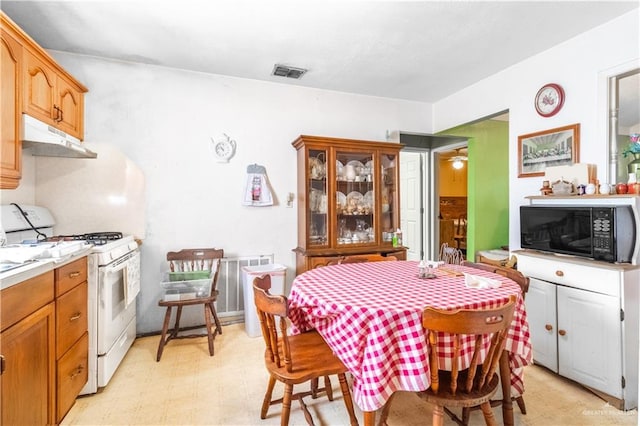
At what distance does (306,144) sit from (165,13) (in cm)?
152

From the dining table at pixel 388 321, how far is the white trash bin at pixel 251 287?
3.65 ft

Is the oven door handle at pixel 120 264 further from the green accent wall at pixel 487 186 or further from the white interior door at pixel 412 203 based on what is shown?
the green accent wall at pixel 487 186

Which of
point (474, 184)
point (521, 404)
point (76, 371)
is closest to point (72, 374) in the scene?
point (76, 371)

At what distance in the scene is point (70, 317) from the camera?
5.75 ft

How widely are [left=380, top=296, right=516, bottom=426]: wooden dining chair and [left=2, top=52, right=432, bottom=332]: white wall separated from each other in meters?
2.29

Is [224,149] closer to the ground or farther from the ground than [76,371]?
farther from the ground

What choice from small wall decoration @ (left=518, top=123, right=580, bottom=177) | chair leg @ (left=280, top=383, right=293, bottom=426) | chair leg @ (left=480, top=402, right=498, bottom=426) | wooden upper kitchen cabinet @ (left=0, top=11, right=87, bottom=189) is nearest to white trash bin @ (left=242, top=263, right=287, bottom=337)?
chair leg @ (left=280, top=383, right=293, bottom=426)

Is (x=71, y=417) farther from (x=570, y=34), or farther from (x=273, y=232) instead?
(x=570, y=34)

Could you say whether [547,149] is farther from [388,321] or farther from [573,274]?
[388,321]

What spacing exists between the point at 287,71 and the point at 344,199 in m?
1.40

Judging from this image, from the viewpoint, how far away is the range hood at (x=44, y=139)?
192 centimetres

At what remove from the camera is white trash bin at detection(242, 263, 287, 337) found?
2875 millimetres

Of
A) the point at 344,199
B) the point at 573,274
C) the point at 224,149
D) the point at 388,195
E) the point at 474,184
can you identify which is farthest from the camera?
the point at 474,184

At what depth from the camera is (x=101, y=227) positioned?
2775mm
